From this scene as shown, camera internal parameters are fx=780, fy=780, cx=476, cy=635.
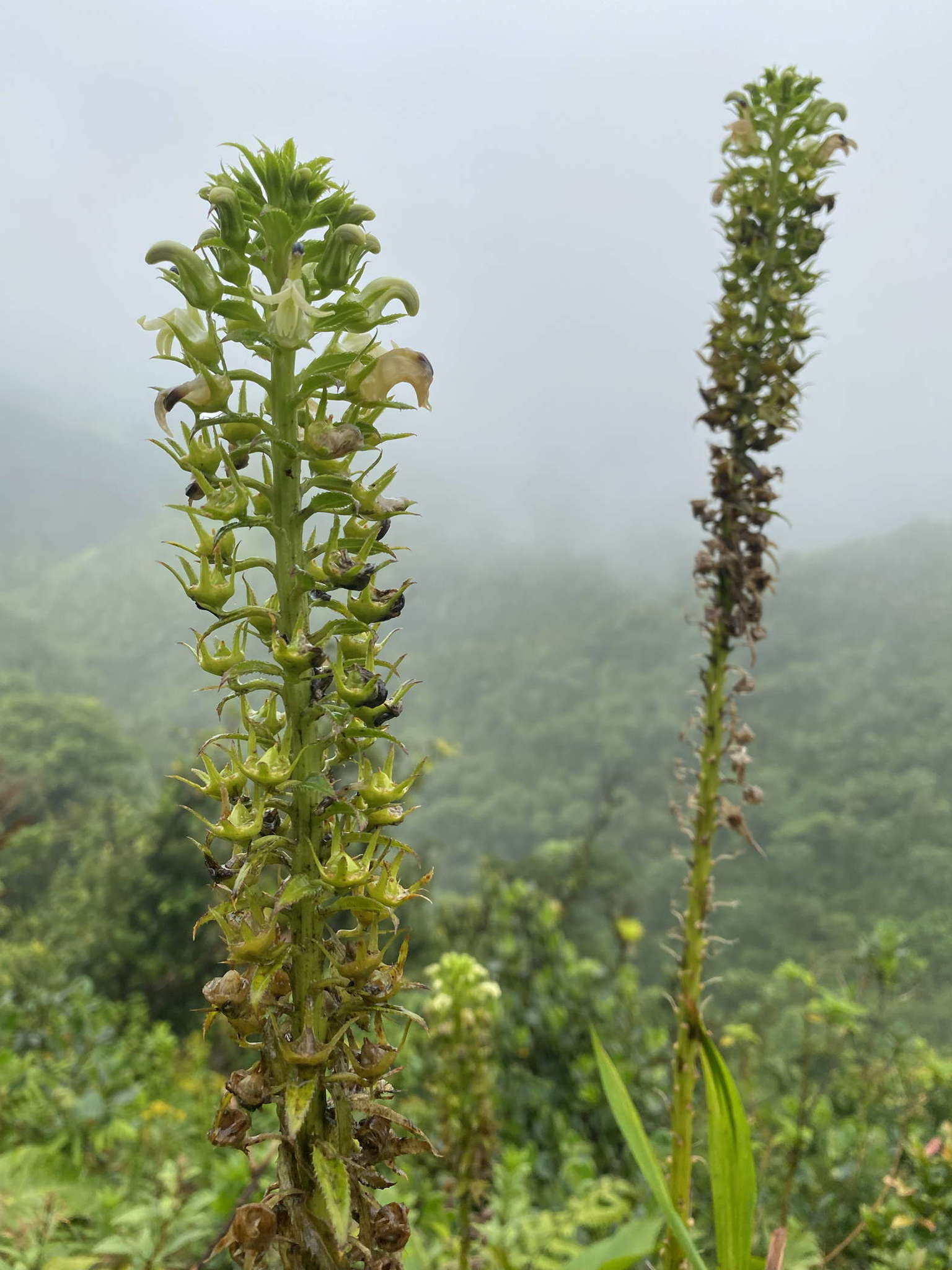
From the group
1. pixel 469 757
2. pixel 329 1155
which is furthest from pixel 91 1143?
pixel 469 757

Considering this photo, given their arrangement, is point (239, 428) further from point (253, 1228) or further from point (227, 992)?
point (253, 1228)

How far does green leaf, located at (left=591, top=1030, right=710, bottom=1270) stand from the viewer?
147 centimetres

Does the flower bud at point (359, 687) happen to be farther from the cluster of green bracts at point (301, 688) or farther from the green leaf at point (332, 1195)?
the green leaf at point (332, 1195)

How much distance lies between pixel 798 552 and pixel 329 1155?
107m

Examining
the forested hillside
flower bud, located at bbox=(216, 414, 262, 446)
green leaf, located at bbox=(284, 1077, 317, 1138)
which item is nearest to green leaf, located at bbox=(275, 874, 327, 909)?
green leaf, located at bbox=(284, 1077, 317, 1138)

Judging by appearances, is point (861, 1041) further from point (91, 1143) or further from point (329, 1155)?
point (329, 1155)

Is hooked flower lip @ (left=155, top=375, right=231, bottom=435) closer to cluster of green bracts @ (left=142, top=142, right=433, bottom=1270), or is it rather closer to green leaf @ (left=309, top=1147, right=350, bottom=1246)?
cluster of green bracts @ (left=142, top=142, right=433, bottom=1270)

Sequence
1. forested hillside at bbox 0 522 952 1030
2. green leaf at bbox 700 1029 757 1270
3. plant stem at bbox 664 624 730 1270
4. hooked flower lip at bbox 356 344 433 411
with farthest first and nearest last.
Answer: forested hillside at bbox 0 522 952 1030 < plant stem at bbox 664 624 730 1270 < green leaf at bbox 700 1029 757 1270 < hooked flower lip at bbox 356 344 433 411

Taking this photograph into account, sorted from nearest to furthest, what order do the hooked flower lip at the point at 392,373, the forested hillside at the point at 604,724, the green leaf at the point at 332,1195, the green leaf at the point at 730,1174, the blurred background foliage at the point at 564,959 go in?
the green leaf at the point at 332,1195
the hooked flower lip at the point at 392,373
the green leaf at the point at 730,1174
the blurred background foliage at the point at 564,959
the forested hillside at the point at 604,724

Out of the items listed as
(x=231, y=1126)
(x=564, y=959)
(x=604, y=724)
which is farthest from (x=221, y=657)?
(x=604, y=724)

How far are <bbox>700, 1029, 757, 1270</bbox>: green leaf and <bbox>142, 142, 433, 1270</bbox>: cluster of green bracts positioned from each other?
742 mm

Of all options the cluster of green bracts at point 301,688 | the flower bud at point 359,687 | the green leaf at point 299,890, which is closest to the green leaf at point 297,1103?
the cluster of green bracts at point 301,688

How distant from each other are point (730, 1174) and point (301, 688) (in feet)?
4.57

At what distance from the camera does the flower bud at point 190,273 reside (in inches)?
50.0
